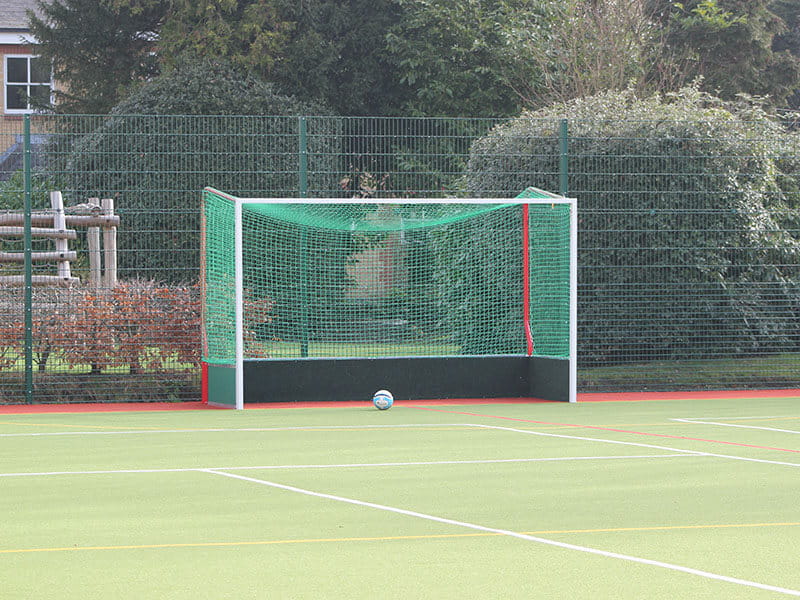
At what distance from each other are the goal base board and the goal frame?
11 millimetres

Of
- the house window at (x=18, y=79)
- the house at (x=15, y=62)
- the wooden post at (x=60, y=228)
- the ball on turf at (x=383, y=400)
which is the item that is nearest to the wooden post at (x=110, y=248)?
the wooden post at (x=60, y=228)

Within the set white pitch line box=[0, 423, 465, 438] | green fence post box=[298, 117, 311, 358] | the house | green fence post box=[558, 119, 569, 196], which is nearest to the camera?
white pitch line box=[0, 423, 465, 438]

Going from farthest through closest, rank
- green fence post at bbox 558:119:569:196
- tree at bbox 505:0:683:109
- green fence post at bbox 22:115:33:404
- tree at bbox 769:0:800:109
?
tree at bbox 769:0:800:109 < tree at bbox 505:0:683:109 < green fence post at bbox 558:119:569:196 < green fence post at bbox 22:115:33:404

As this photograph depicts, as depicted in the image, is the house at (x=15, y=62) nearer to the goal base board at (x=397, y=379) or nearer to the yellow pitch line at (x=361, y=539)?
the goal base board at (x=397, y=379)

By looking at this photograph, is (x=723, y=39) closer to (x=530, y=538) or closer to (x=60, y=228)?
(x=60, y=228)

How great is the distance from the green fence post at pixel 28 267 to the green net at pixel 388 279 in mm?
1821

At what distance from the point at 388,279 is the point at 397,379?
1470 mm

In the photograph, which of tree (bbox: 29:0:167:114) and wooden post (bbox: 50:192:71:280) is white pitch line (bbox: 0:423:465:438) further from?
tree (bbox: 29:0:167:114)

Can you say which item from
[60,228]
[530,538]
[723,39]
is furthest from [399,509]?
[723,39]

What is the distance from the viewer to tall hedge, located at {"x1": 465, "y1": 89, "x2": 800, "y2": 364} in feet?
47.5

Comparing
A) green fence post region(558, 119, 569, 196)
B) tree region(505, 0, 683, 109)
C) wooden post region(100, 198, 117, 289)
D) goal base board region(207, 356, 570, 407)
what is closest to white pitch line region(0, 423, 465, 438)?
goal base board region(207, 356, 570, 407)

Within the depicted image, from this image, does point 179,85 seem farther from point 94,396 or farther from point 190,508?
point 190,508

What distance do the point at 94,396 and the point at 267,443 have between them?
170 inches

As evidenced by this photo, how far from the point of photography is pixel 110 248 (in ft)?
44.3
